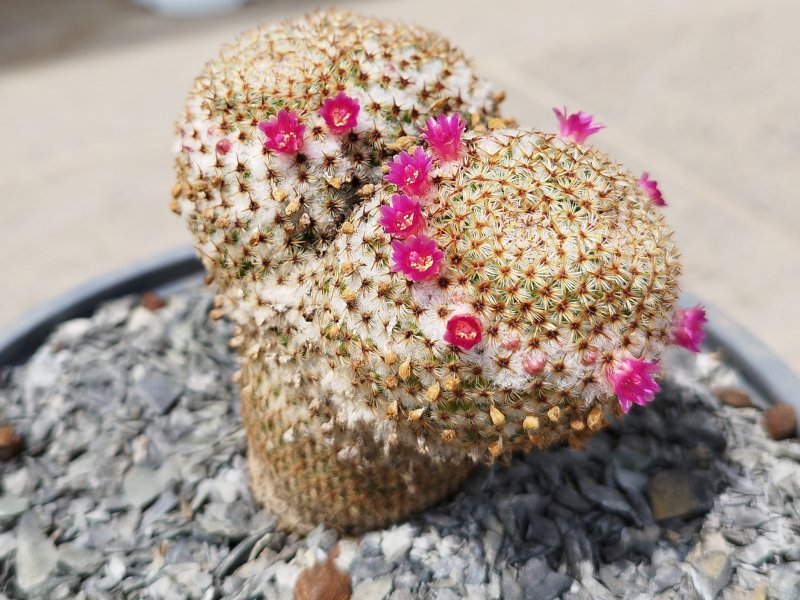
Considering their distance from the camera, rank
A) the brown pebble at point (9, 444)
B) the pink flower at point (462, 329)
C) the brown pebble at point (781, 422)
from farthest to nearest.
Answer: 1. the brown pebble at point (9, 444)
2. the brown pebble at point (781, 422)
3. the pink flower at point (462, 329)

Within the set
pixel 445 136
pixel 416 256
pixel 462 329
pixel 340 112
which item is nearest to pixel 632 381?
pixel 462 329

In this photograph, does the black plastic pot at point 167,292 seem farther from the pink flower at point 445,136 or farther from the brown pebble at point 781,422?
the pink flower at point 445,136

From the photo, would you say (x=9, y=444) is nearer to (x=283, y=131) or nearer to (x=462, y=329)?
(x=283, y=131)

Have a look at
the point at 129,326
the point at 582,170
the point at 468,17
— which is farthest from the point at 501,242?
the point at 468,17

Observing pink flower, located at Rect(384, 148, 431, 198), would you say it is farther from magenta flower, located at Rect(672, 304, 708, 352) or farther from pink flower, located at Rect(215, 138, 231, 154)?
magenta flower, located at Rect(672, 304, 708, 352)

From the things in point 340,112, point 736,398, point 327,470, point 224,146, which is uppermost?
point 340,112

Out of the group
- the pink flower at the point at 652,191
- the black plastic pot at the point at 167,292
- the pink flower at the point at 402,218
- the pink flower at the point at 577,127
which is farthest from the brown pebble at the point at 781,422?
the pink flower at the point at 402,218

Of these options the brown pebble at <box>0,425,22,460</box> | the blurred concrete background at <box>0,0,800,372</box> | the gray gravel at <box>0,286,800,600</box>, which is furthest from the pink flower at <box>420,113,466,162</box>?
the blurred concrete background at <box>0,0,800,372</box>
